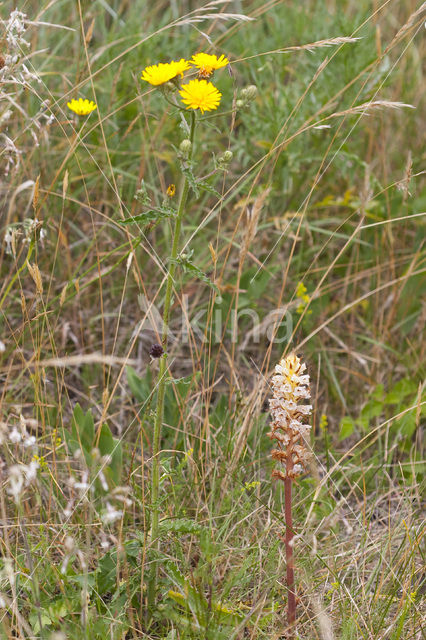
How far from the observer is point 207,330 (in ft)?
6.58

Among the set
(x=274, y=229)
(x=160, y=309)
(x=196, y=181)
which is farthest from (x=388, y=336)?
(x=196, y=181)

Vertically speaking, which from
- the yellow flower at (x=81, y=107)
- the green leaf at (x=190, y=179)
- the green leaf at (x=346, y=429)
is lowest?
the green leaf at (x=346, y=429)

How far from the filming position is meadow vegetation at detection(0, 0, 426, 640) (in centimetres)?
146

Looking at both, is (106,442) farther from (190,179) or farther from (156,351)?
(190,179)

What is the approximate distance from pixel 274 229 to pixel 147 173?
53 centimetres

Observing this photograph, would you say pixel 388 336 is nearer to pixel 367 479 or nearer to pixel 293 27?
pixel 367 479

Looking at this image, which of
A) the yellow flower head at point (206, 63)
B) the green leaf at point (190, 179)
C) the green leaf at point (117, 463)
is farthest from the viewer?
the green leaf at point (117, 463)

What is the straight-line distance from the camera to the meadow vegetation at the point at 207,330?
146cm

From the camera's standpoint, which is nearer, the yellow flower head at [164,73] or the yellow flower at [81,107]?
the yellow flower head at [164,73]

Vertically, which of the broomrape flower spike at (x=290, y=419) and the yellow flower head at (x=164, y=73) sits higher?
the yellow flower head at (x=164, y=73)

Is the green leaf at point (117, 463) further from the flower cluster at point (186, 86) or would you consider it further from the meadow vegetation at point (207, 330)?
the flower cluster at point (186, 86)

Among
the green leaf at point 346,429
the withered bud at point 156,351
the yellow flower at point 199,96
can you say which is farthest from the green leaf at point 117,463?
the yellow flower at point 199,96

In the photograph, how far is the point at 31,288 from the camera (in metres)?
2.43

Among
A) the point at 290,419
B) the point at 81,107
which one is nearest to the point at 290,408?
the point at 290,419
